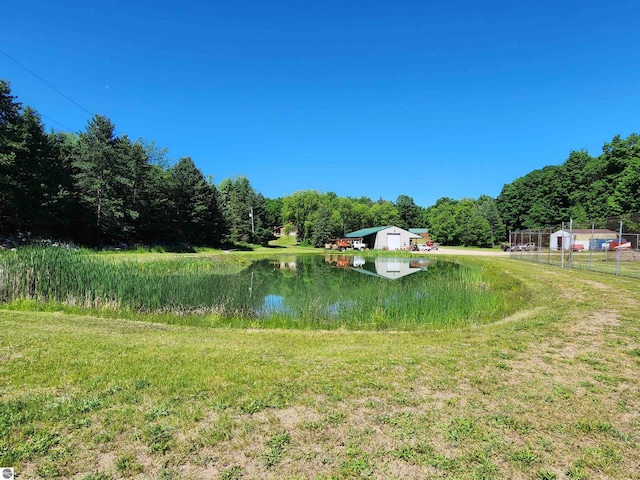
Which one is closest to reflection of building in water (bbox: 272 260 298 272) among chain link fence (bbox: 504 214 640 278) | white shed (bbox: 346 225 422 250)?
chain link fence (bbox: 504 214 640 278)

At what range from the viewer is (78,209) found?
2939 cm

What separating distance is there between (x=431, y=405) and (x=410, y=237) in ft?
181

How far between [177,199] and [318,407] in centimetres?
4037

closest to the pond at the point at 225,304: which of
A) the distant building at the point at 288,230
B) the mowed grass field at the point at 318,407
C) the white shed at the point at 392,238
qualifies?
the mowed grass field at the point at 318,407

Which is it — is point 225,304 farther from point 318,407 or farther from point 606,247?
point 606,247

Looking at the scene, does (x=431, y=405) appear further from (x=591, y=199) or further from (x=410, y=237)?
(x=591, y=199)

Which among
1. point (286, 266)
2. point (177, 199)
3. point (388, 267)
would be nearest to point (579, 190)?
point (388, 267)

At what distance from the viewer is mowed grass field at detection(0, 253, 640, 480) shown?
2.61 m

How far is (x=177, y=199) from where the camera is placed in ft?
130

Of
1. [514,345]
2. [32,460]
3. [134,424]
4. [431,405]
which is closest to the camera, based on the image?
[32,460]

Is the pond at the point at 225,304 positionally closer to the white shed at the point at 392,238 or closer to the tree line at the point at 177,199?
the tree line at the point at 177,199

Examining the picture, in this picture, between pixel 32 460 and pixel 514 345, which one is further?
pixel 514 345

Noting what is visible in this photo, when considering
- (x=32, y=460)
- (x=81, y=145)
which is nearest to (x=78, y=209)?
(x=81, y=145)

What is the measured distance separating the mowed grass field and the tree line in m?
23.3
